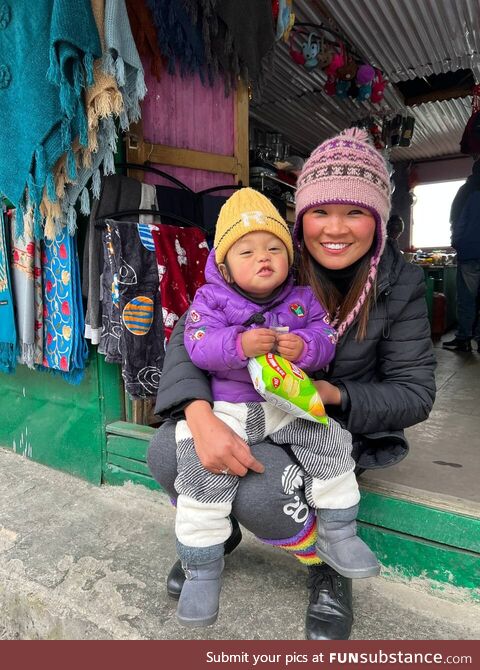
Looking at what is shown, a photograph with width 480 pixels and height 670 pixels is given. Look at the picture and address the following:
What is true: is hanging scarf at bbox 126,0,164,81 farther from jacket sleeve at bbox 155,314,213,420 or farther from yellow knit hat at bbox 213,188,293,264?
jacket sleeve at bbox 155,314,213,420

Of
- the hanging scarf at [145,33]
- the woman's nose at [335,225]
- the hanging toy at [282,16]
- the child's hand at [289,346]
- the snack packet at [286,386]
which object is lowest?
the snack packet at [286,386]

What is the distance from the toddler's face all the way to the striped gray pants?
1.11 feet

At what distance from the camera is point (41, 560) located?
1708 millimetres

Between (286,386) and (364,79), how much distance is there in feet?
13.4

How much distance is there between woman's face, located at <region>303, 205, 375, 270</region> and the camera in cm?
139

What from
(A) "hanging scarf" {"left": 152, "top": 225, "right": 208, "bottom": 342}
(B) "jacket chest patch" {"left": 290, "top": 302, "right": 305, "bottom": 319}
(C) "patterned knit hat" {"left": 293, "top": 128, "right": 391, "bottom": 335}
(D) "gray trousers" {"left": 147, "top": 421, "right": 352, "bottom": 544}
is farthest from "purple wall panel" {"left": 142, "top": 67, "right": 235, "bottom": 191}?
(D) "gray trousers" {"left": 147, "top": 421, "right": 352, "bottom": 544}

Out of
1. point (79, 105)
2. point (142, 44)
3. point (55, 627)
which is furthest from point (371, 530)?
point (142, 44)

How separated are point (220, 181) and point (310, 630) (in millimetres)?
2070

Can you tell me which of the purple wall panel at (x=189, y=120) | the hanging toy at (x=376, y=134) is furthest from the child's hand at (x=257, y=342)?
the hanging toy at (x=376, y=134)

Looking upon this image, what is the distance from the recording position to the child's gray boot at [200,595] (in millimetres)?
1147

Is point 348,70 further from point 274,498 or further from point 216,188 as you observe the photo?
point 274,498

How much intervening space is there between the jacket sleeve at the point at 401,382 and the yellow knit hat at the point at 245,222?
40 cm

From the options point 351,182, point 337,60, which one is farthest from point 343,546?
point 337,60

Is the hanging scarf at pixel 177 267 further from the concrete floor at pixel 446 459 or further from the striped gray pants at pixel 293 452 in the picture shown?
the concrete floor at pixel 446 459
